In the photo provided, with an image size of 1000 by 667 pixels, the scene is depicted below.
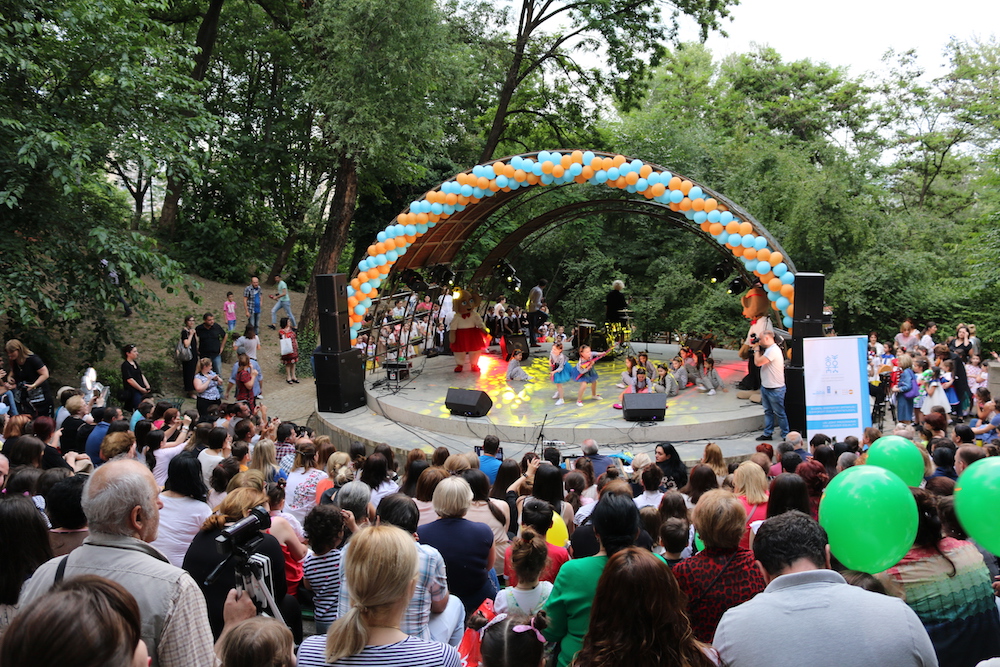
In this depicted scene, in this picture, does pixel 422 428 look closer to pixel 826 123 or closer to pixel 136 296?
pixel 136 296

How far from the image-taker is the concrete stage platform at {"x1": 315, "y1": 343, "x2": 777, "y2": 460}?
11.1 m

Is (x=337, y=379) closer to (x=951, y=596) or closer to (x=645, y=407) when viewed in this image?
(x=645, y=407)

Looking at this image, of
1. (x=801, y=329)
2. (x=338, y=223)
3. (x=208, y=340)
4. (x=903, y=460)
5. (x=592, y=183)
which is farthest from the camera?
(x=338, y=223)

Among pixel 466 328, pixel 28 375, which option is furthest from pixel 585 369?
pixel 28 375

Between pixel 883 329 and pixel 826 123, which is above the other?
pixel 826 123

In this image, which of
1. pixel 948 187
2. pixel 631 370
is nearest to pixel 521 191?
pixel 631 370

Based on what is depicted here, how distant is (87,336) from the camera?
1456 cm

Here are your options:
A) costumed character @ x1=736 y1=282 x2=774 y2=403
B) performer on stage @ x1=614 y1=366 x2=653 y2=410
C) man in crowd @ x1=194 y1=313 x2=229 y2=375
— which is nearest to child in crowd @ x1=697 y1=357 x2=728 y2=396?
costumed character @ x1=736 y1=282 x2=774 y2=403

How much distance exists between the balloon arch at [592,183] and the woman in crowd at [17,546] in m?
9.53

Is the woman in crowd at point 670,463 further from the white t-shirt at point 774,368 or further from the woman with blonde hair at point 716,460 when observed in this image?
the white t-shirt at point 774,368

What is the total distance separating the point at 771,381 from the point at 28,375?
1004 cm

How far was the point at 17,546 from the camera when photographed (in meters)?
3.08

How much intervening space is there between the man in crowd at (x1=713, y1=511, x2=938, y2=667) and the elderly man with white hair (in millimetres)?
1818

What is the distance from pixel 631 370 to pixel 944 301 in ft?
31.9
